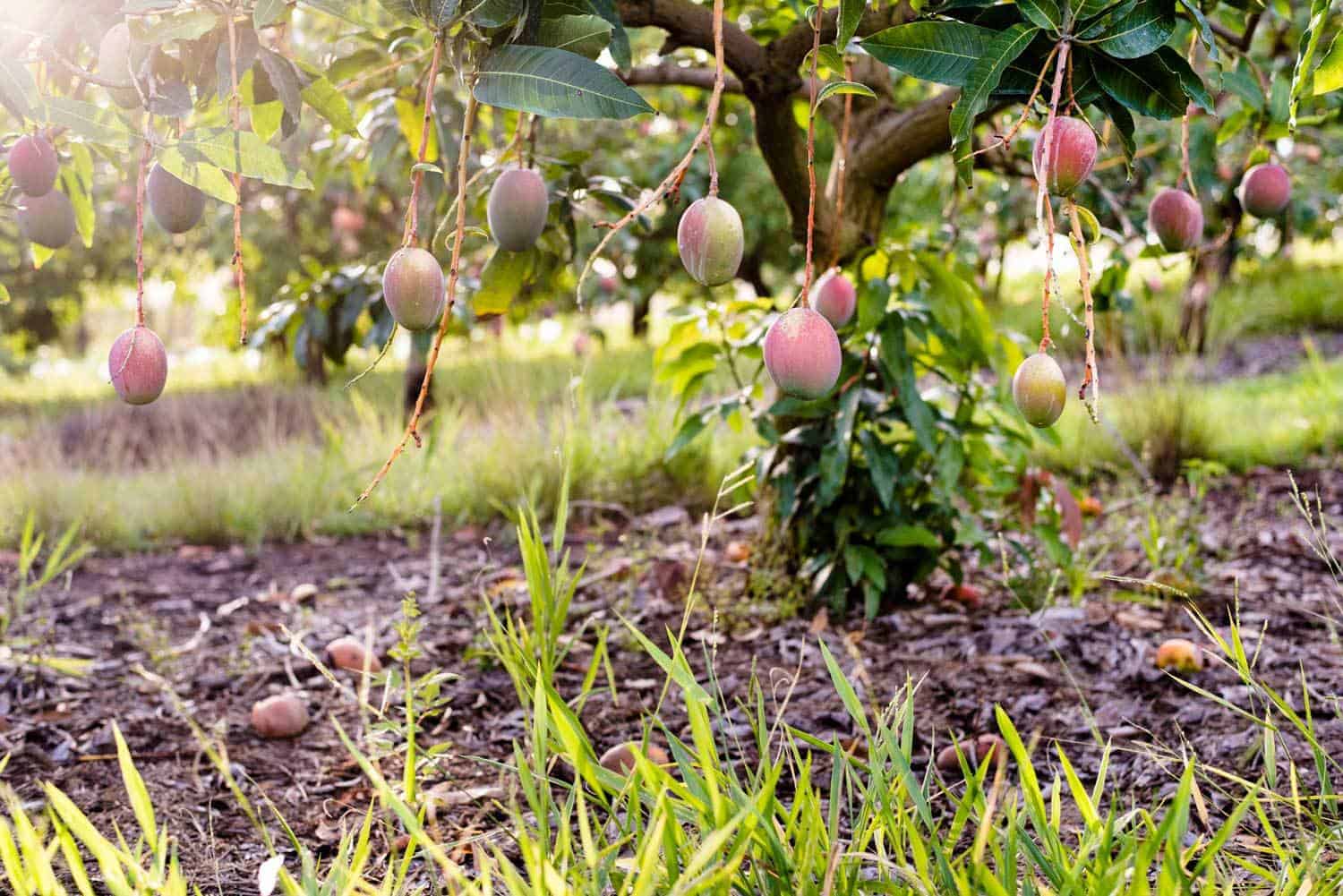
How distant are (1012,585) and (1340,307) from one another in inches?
197

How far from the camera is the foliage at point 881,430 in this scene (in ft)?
5.49

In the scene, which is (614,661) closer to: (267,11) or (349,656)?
(349,656)

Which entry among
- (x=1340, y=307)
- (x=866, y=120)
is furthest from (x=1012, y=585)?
(x=1340, y=307)

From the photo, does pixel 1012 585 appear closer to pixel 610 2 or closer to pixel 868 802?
pixel 868 802

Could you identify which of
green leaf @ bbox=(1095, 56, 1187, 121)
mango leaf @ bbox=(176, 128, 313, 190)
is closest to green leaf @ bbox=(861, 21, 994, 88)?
green leaf @ bbox=(1095, 56, 1187, 121)

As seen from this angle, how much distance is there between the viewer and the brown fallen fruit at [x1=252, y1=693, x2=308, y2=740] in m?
1.50

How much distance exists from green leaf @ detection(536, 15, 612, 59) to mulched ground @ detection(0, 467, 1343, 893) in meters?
0.54

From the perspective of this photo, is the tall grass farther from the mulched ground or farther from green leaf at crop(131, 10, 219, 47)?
green leaf at crop(131, 10, 219, 47)

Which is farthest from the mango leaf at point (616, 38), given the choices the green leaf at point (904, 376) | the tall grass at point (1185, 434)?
the tall grass at point (1185, 434)

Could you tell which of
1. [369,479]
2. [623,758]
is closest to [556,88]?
[623,758]

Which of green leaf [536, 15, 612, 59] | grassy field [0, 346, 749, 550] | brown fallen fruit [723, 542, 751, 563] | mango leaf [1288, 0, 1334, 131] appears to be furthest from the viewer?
grassy field [0, 346, 749, 550]

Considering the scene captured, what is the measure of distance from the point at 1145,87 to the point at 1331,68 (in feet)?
0.46

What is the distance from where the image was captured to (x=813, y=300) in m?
1.22

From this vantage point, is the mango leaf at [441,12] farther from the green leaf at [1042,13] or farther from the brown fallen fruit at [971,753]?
the brown fallen fruit at [971,753]
